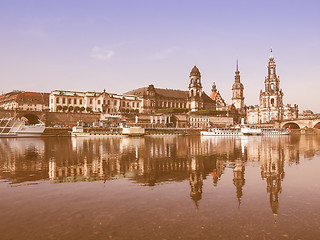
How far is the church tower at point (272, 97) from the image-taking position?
124312mm

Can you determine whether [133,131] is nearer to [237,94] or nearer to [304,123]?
[304,123]

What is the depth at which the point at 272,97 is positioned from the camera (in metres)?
127

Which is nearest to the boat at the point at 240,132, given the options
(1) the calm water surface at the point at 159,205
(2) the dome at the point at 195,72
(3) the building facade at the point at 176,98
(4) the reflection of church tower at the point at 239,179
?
(3) the building facade at the point at 176,98

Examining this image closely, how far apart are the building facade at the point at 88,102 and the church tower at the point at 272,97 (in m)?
63.9

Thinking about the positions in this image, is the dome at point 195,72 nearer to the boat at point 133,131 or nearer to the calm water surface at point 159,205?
the boat at point 133,131

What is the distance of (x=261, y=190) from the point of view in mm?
9609

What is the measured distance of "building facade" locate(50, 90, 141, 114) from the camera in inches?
3531

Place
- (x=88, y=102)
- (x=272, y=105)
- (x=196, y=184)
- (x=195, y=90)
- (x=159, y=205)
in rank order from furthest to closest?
(x=272, y=105) < (x=195, y=90) < (x=88, y=102) < (x=196, y=184) < (x=159, y=205)

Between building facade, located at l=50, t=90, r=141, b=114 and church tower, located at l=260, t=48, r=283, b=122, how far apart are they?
63.9 m

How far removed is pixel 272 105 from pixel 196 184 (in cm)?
12787

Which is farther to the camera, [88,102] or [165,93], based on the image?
[165,93]

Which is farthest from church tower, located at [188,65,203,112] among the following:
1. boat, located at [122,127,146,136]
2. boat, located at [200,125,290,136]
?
boat, located at [122,127,146,136]

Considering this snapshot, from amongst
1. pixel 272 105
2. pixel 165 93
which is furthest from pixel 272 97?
pixel 165 93

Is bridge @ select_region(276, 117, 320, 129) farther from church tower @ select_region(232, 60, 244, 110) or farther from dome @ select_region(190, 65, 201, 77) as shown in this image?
dome @ select_region(190, 65, 201, 77)
